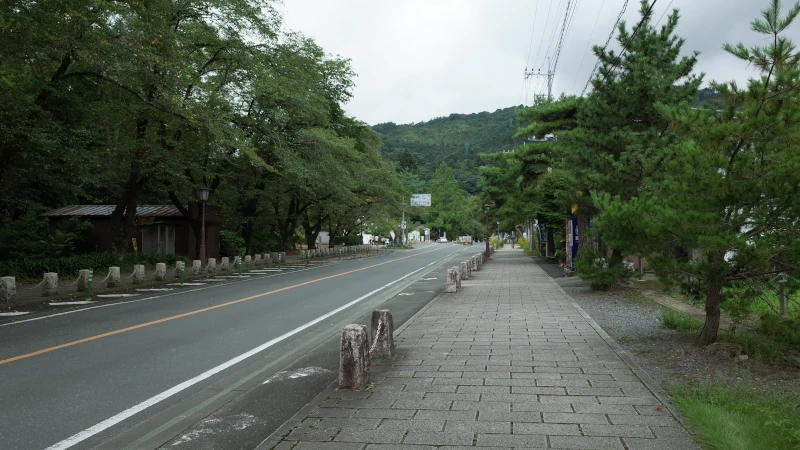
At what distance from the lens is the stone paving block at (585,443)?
3.81 metres

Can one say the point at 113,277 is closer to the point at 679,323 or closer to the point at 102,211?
the point at 679,323

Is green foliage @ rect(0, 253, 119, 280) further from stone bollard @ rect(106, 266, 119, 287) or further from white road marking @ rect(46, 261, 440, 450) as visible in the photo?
white road marking @ rect(46, 261, 440, 450)

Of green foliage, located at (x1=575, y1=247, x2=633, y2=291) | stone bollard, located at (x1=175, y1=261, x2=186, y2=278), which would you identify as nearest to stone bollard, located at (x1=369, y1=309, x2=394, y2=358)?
green foliage, located at (x1=575, y1=247, x2=633, y2=291)

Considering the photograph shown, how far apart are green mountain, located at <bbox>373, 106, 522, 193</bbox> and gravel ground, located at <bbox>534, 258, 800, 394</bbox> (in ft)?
261

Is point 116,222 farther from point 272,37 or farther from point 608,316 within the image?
point 608,316

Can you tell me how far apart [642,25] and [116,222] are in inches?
823

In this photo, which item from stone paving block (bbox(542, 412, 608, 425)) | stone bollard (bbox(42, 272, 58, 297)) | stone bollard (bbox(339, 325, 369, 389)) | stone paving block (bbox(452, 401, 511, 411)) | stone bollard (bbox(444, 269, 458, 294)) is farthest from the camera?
stone bollard (bbox(444, 269, 458, 294))

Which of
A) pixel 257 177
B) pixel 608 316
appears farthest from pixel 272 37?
pixel 608 316

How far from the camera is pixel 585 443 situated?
389 cm

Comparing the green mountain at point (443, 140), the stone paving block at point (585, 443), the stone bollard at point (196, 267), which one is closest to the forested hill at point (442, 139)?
the green mountain at point (443, 140)

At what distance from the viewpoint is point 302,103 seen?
24.1 metres

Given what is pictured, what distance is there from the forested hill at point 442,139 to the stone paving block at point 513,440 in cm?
8803

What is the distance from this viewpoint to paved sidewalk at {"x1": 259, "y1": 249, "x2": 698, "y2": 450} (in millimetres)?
3990

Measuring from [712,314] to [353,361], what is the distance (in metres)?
4.95
